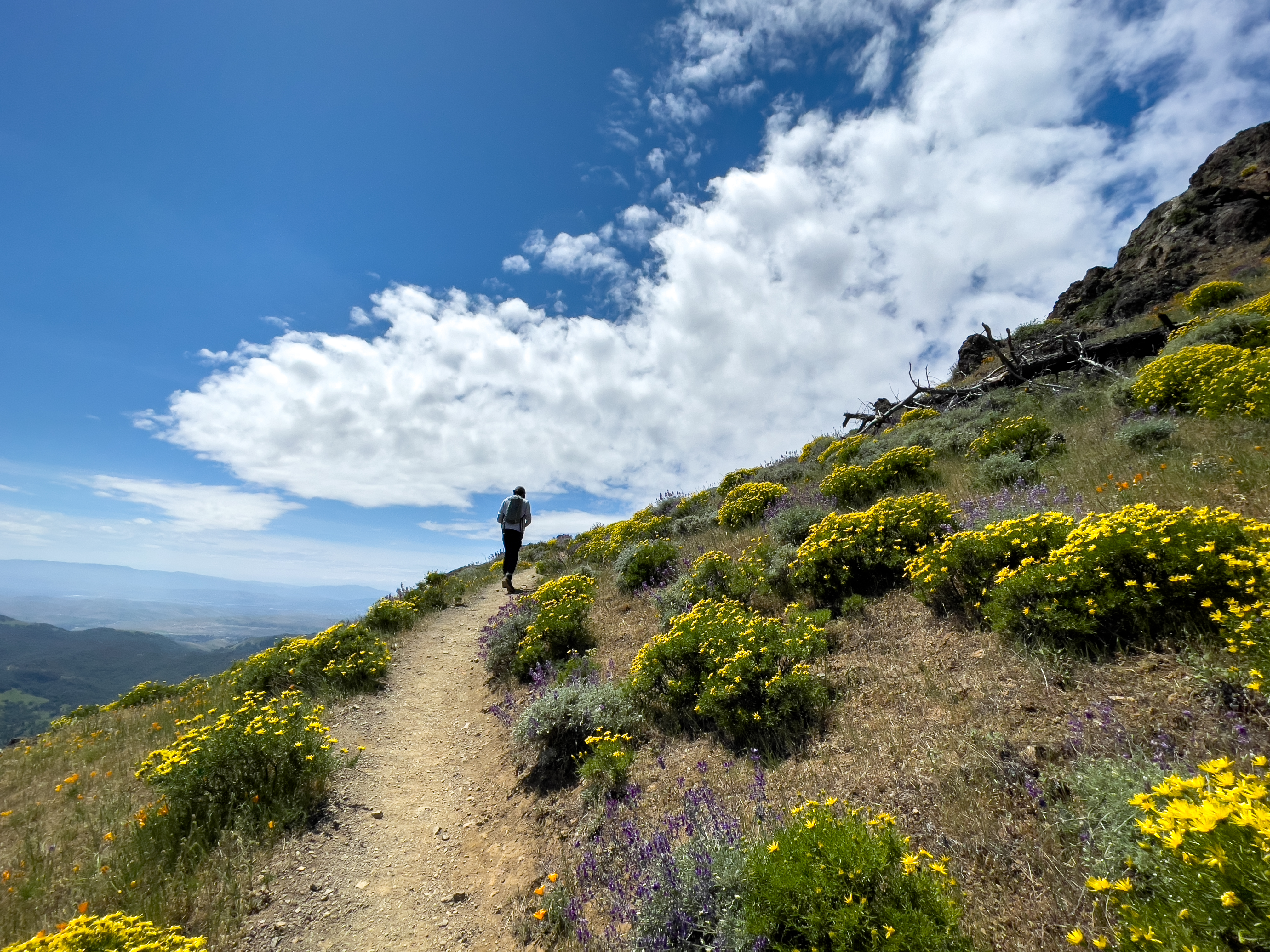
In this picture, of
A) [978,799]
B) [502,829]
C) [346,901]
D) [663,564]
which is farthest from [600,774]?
[663,564]

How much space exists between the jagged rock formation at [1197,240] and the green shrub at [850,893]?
3230cm

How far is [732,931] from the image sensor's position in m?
3.19

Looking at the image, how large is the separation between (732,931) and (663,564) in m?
8.59

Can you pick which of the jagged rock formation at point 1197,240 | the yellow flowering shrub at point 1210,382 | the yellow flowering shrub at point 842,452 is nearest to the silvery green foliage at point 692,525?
the yellow flowering shrub at point 842,452

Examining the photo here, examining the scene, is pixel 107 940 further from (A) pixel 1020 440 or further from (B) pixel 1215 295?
(B) pixel 1215 295

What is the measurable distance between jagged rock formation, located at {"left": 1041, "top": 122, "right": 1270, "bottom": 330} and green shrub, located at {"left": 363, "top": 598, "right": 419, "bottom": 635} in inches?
1336

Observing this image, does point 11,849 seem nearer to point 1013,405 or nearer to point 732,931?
point 732,931

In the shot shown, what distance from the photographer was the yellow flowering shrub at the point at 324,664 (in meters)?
9.98

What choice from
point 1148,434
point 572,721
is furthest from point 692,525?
point 1148,434

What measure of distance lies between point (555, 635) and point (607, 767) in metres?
4.36

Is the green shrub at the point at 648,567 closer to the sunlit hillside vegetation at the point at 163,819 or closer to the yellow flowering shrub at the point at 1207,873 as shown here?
the sunlit hillside vegetation at the point at 163,819

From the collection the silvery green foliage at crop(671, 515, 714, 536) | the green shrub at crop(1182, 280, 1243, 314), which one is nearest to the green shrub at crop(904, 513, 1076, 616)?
the silvery green foliage at crop(671, 515, 714, 536)

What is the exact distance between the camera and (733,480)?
19.5 m

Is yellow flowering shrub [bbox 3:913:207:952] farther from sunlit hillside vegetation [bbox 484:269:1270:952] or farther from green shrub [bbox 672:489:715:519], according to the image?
green shrub [bbox 672:489:715:519]
